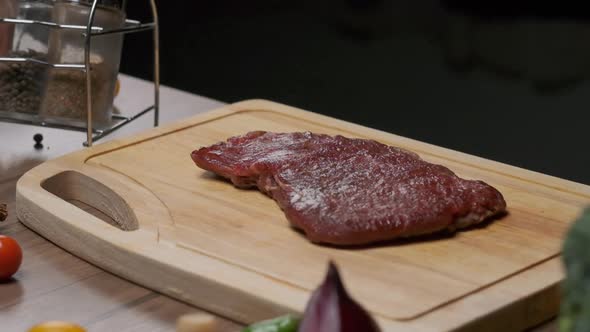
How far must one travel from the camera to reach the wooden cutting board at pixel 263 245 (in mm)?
1484

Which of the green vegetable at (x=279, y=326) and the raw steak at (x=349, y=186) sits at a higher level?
the green vegetable at (x=279, y=326)

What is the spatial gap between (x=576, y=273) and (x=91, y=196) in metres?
1.24

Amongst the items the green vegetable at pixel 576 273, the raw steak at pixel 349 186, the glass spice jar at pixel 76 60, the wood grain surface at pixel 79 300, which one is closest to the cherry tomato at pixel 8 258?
the wood grain surface at pixel 79 300

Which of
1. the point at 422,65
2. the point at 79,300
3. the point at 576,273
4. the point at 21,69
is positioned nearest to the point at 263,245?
the point at 79,300

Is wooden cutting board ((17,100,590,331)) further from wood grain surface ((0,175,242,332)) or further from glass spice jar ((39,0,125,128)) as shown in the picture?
glass spice jar ((39,0,125,128))

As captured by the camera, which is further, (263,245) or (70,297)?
(263,245)

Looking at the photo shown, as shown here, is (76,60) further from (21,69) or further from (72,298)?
(72,298)

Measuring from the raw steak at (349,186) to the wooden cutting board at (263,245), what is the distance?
0.11 feet

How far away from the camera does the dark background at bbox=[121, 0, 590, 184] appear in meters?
3.57

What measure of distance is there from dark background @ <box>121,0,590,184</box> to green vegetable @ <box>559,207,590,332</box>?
2.62m

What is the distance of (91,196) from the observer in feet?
6.59

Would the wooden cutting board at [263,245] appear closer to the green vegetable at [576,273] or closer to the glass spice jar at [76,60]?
the glass spice jar at [76,60]

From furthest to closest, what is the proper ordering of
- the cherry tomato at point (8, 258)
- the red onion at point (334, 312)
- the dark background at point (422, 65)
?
the dark background at point (422, 65)
the cherry tomato at point (8, 258)
the red onion at point (334, 312)

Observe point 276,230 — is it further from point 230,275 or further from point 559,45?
point 559,45
